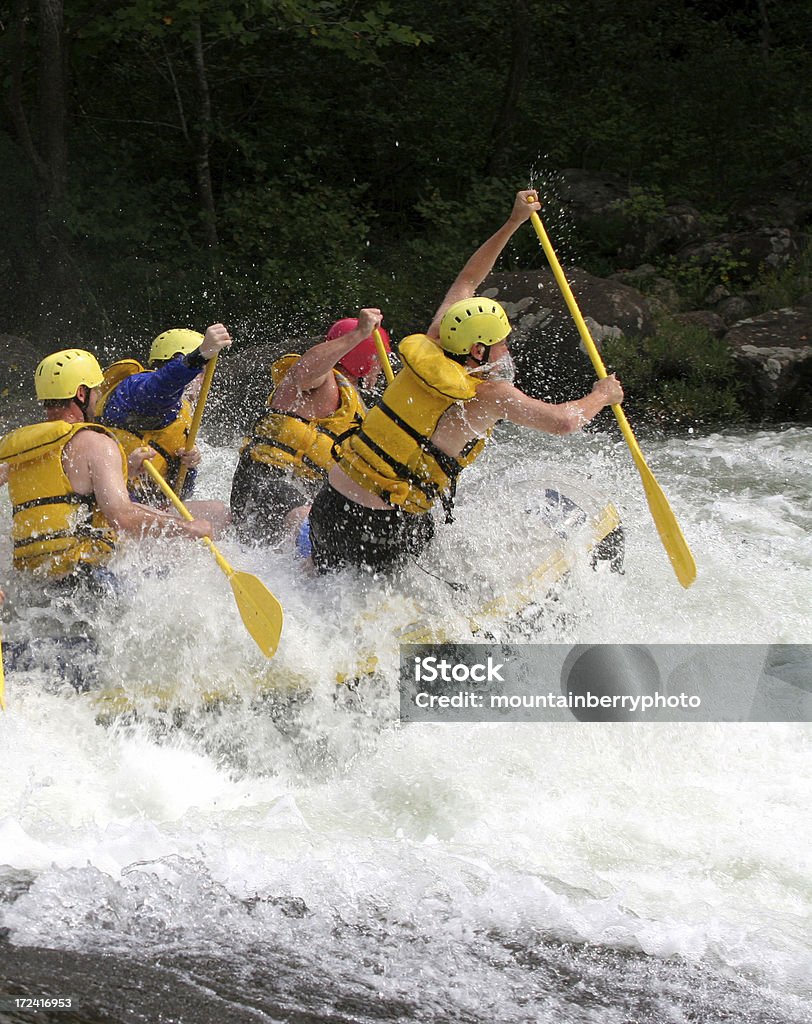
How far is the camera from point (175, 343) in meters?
5.73

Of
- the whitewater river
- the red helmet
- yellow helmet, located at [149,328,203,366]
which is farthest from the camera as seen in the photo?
the red helmet

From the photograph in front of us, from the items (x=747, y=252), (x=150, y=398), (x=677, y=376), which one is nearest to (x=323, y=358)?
(x=150, y=398)

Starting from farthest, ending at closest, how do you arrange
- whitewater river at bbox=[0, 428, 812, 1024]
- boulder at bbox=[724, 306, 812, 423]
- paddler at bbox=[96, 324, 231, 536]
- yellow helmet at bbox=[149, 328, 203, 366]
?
boulder at bbox=[724, 306, 812, 423] < yellow helmet at bbox=[149, 328, 203, 366] < paddler at bbox=[96, 324, 231, 536] < whitewater river at bbox=[0, 428, 812, 1024]

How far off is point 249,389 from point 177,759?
521 centimetres

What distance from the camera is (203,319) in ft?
36.5

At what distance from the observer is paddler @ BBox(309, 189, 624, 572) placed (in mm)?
4672

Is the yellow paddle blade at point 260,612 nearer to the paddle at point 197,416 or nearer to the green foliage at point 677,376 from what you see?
the paddle at point 197,416

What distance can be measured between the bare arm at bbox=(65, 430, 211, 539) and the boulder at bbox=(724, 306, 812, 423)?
19.5 ft

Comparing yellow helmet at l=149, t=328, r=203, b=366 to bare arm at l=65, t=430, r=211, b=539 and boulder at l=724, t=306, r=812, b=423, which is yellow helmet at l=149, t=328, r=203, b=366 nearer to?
Answer: bare arm at l=65, t=430, r=211, b=539

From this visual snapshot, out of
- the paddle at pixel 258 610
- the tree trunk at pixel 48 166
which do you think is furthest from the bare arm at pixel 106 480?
the tree trunk at pixel 48 166

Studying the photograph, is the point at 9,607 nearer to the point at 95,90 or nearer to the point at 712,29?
the point at 95,90

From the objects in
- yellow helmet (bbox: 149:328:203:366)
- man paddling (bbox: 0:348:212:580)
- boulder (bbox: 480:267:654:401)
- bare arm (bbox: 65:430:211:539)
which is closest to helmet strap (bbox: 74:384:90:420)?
man paddling (bbox: 0:348:212:580)

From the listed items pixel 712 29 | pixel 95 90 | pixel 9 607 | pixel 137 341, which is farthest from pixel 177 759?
pixel 712 29

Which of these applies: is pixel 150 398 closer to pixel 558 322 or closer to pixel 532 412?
pixel 532 412
